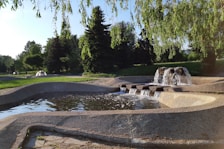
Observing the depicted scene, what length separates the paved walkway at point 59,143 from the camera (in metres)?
4.72

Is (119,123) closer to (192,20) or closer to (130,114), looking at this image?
(130,114)

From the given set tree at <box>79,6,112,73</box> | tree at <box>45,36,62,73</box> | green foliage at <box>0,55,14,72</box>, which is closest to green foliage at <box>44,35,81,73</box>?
tree at <box>45,36,62,73</box>

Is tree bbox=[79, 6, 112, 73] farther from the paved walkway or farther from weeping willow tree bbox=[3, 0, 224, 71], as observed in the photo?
the paved walkway

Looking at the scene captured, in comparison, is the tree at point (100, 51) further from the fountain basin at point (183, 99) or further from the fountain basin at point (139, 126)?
the fountain basin at point (139, 126)

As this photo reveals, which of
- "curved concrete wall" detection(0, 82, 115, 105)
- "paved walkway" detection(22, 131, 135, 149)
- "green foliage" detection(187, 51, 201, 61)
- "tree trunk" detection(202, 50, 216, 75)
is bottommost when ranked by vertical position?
"paved walkway" detection(22, 131, 135, 149)

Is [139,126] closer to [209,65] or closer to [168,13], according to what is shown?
[168,13]

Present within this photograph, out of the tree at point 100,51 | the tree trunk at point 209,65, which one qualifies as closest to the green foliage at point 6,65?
the tree at point 100,51

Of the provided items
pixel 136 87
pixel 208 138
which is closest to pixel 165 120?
pixel 208 138

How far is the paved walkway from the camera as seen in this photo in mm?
4723

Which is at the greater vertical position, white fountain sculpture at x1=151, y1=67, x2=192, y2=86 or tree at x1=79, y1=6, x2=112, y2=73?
tree at x1=79, y1=6, x2=112, y2=73

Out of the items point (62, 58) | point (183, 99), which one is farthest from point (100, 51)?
point (183, 99)

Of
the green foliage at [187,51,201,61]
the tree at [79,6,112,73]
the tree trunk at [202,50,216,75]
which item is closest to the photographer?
the tree trunk at [202,50,216,75]

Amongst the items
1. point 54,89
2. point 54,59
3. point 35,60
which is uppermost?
point 35,60

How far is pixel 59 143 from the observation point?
4855mm
